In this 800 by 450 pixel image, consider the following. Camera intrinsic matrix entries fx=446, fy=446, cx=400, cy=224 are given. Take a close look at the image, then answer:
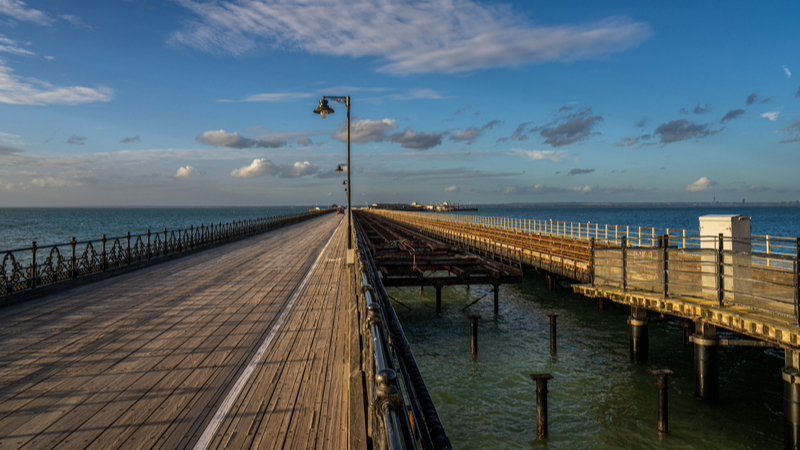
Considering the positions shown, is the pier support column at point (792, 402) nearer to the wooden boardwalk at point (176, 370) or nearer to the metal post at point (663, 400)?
the metal post at point (663, 400)

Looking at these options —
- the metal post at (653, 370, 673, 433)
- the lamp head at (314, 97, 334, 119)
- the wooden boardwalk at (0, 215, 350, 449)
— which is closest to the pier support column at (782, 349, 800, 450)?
the metal post at (653, 370, 673, 433)

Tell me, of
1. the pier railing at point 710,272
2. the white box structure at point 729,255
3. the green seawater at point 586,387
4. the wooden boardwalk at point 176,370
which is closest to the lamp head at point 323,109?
the wooden boardwalk at point 176,370

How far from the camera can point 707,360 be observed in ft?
37.5

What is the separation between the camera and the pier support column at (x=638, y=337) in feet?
46.7

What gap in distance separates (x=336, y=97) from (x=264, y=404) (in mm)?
13954

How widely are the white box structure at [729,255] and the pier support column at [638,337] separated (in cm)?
263

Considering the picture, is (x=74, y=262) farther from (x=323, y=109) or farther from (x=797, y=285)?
(x=797, y=285)

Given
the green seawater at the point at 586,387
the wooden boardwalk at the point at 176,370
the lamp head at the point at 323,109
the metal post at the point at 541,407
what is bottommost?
the green seawater at the point at 586,387

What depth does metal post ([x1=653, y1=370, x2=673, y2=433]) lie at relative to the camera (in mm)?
9969

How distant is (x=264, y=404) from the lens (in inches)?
225

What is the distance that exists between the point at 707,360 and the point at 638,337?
307 cm

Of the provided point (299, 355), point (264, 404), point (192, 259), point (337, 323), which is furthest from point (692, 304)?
point (192, 259)

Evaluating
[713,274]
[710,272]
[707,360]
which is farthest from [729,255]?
[707,360]

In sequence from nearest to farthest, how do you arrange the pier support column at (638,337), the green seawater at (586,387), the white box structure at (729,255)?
the green seawater at (586,387) < the white box structure at (729,255) < the pier support column at (638,337)
